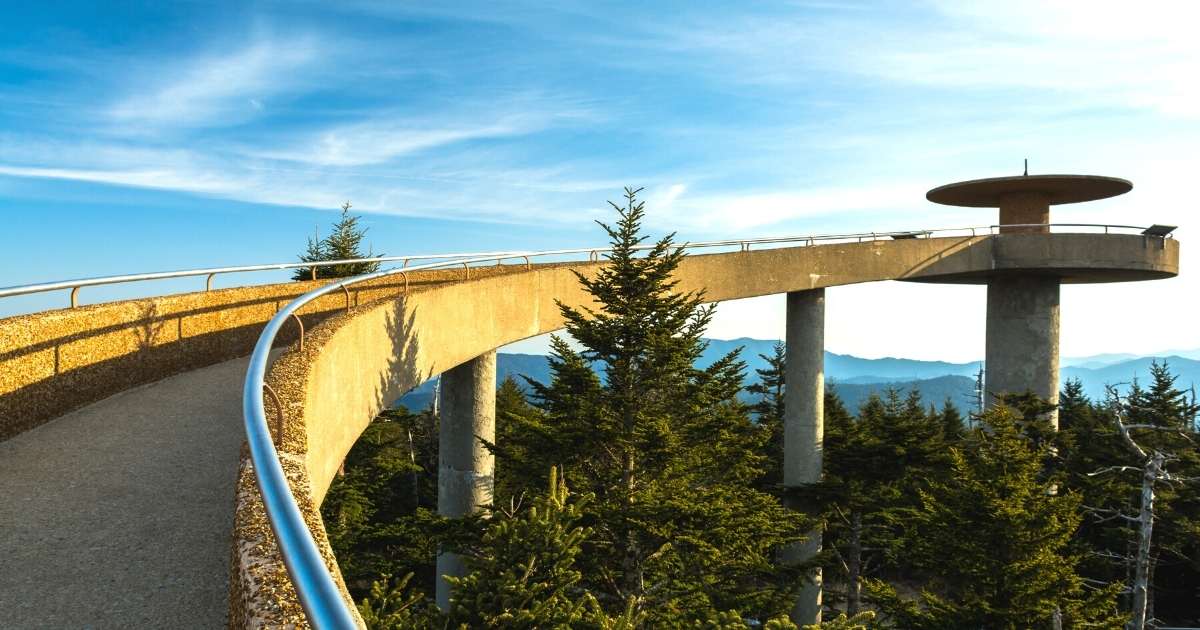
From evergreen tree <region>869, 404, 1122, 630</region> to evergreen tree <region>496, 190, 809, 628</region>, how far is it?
11.4ft

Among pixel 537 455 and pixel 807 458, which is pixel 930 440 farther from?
pixel 537 455

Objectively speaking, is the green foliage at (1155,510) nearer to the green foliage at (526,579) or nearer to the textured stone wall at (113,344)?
the green foliage at (526,579)

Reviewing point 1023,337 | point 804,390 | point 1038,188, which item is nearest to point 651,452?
point 804,390

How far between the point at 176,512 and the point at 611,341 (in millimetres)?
10695

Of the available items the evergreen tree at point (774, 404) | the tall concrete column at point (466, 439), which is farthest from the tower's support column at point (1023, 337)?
the tall concrete column at point (466, 439)

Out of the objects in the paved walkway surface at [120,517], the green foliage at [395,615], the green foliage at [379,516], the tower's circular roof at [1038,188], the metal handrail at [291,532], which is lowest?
the green foliage at [379,516]

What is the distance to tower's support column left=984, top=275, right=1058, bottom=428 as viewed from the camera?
26.8 metres

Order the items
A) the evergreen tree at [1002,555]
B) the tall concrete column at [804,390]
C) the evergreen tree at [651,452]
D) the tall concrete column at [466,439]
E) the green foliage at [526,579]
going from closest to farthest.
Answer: the green foliage at [526,579], the evergreen tree at [651,452], the evergreen tree at [1002,555], the tall concrete column at [466,439], the tall concrete column at [804,390]

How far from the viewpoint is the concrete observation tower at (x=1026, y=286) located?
26.7 metres

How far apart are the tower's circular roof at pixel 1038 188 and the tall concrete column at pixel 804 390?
27.1 ft

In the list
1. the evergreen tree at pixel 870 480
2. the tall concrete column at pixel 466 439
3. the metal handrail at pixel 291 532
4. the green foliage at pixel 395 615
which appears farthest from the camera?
the evergreen tree at pixel 870 480

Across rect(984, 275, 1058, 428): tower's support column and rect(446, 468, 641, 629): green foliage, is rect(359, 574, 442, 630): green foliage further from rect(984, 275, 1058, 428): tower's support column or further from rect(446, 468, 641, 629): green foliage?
rect(984, 275, 1058, 428): tower's support column

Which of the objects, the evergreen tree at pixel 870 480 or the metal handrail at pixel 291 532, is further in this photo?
the evergreen tree at pixel 870 480

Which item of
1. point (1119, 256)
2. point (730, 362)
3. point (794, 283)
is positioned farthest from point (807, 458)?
point (1119, 256)
